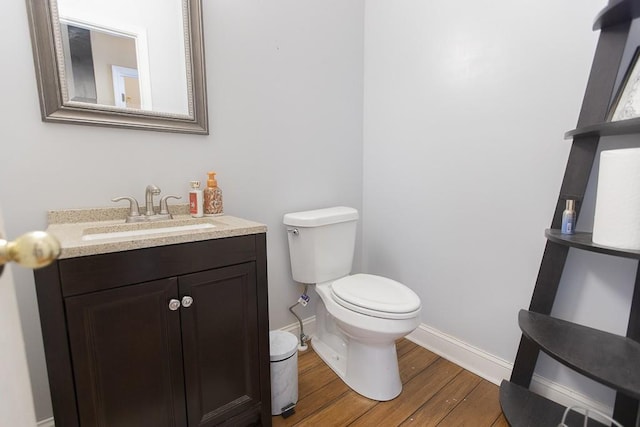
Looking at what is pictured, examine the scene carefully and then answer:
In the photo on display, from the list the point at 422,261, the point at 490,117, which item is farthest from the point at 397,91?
the point at 422,261

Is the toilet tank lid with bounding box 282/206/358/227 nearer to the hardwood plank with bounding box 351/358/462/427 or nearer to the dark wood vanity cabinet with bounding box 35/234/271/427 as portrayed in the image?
the dark wood vanity cabinet with bounding box 35/234/271/427

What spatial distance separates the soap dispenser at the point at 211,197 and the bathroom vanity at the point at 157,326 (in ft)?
0.77

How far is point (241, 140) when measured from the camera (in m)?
1.51

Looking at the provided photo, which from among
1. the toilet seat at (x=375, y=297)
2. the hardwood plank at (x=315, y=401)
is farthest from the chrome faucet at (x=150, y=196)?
the hardwood plank at (x=315, y=401)

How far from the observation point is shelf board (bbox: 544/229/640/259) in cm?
89

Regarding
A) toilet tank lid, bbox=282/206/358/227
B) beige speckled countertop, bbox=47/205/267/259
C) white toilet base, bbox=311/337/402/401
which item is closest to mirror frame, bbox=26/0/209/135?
beige speckled countertop, bbox=47/205/267/259

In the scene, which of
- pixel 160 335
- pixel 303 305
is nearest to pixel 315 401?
pixel 303 305

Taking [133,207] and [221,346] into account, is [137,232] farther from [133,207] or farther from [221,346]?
[221,346]

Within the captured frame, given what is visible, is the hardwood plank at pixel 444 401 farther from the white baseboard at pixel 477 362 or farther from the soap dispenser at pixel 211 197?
the soap dispenser at pixel 211 197

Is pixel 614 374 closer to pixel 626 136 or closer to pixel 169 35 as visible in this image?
pixel 626 136

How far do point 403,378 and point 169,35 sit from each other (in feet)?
6.27

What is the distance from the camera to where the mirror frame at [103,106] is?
1038 mm

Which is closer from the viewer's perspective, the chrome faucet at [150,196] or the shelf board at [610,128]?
the shelf board at [610,128]

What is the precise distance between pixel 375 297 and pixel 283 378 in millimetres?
520
